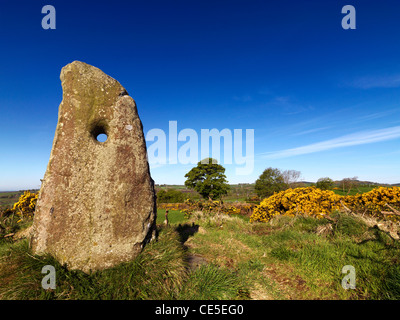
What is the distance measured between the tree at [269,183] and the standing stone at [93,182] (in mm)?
35946

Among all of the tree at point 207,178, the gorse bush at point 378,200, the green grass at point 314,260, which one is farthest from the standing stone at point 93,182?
the tree at point 207,178

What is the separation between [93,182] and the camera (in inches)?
159

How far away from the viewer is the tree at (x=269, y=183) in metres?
37.1

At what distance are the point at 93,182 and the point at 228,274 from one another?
368 cm

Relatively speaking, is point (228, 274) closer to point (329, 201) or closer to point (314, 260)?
point (314, 260)

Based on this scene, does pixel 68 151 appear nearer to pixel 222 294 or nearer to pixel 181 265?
pixel 181 265

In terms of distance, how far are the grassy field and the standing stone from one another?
1.09 ft

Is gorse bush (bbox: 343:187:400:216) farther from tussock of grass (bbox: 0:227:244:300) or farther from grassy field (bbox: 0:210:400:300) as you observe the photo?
Answer: tussock of grass (bbox: 0:227:244:300)

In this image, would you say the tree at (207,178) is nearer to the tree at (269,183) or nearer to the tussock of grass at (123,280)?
the tree at (269,183)

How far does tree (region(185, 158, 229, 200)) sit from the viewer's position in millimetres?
33000

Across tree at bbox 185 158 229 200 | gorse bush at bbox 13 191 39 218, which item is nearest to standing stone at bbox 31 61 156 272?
gorse bush at bbox 13 191 39 218

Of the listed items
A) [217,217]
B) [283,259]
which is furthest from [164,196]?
[283,259]

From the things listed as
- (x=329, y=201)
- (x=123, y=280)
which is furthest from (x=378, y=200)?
(x=123, y=280)
